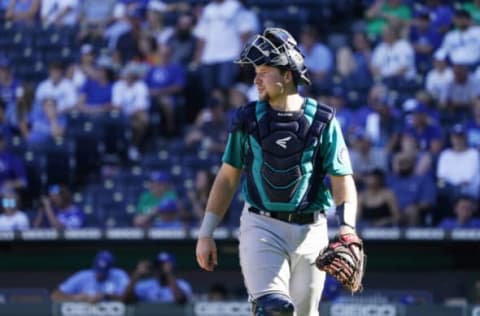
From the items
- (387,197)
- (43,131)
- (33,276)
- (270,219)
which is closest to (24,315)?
(33,276)

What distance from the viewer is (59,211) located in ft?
43.2

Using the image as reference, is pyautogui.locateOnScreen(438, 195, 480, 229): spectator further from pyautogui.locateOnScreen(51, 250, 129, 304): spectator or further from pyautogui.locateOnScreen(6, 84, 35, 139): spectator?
pyautogui.locateOnScreen(6, 84, 35, 139): spectator

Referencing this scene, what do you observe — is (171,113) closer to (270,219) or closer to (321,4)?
(321,4)

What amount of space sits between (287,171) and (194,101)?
7930 mm

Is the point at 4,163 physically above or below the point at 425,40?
below

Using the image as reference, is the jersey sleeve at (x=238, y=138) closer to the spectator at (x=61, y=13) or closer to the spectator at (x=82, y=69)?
the spectator at (x=82, y=69)

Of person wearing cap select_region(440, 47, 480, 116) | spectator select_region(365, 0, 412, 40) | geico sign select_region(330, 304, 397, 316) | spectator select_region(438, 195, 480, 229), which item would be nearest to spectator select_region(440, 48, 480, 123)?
person wearing cap select_region(440, 47, 480, 116)

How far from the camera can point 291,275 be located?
6.24 meters

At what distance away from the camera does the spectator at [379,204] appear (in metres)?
12.2

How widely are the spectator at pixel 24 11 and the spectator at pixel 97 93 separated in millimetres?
1617

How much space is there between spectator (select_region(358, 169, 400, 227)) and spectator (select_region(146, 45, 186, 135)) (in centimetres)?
267

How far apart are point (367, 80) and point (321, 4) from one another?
1.65 meters

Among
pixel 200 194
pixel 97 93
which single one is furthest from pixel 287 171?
pixel 97 93

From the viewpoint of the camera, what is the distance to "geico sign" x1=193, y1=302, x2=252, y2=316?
1191 centimetres
